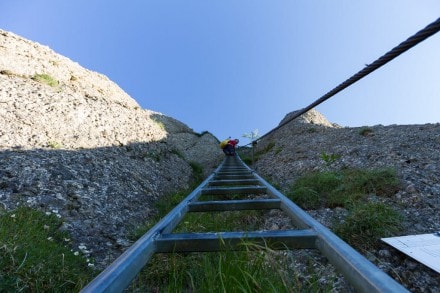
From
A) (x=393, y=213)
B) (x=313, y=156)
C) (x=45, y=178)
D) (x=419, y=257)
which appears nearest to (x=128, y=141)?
(x=45, y=178)

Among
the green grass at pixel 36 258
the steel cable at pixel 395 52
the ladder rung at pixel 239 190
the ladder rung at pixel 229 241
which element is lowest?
the green grass at pixel 36 258

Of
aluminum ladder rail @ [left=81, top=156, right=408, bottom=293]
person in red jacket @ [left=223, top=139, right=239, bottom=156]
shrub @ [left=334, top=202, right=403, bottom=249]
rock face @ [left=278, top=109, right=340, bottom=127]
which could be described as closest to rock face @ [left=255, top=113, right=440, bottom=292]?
shrub @ [left=334, top=202, right=403, bottom=249]

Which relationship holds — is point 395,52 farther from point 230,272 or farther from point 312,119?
point 312,119

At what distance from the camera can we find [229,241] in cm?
262

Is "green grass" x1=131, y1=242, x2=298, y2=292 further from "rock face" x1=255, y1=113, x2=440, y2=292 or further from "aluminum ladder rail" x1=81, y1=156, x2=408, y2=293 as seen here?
"rock face" x1=255, y1=113, x2=440, y2=292

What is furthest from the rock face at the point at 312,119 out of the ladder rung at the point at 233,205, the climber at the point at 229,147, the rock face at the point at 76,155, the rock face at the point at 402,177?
the ladder rung at the point at 233,205

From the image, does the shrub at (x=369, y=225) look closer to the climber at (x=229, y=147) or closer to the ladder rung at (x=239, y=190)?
the ladder rung at (x=239, y=190)

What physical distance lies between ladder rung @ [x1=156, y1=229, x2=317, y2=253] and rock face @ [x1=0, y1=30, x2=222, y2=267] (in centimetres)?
261

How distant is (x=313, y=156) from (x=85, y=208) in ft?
28.5

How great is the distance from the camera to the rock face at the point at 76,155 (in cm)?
577

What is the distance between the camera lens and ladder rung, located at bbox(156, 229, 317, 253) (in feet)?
8.38

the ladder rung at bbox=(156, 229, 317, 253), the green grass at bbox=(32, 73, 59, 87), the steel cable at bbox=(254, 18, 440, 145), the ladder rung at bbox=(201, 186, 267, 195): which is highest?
the green grass at bbox=(32, 73, 59, 87)

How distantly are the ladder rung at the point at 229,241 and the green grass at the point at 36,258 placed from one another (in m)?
1.63

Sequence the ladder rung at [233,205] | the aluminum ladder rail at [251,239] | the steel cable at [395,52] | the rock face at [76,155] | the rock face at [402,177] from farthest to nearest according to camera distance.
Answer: the rock face at [76,155] → the ladder rung at [233,205] → the rock face at [402,177] → the steel cable at [395,52] → the aluminum ladder rail at [251,239]
